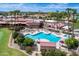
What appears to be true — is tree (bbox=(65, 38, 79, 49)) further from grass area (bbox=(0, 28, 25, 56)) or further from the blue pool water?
grass area (bbox=(0, 28, 25, 56))

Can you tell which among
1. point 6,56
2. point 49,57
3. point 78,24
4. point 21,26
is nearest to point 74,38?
point 78,24

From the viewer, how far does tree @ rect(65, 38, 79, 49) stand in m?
1.24

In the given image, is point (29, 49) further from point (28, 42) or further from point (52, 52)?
point (52, 52)

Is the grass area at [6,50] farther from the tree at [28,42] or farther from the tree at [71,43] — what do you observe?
the tree at [71,43]

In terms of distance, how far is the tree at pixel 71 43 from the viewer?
1.24 m

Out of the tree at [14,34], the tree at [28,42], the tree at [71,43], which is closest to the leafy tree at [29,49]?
the tree at [28,42]

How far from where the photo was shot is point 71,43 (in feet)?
4.07

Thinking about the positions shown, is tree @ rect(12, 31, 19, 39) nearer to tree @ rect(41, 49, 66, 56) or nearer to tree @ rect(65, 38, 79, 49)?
tree @ rect(41, 49, 66, 56)

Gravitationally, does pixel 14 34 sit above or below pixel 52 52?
above

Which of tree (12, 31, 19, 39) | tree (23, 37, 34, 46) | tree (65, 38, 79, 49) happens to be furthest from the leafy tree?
tree (65, 38, 79, 49)

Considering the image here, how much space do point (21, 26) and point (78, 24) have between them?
0.45 m

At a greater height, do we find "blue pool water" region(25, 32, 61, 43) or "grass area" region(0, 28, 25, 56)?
"blue pool water" region(25, 32, 61, 43)

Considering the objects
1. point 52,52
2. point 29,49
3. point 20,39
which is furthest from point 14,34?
point 52,52

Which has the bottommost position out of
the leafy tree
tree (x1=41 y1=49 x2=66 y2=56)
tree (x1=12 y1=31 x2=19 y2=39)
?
tree (x1=41 y1=49 x2=66 y2=56)
